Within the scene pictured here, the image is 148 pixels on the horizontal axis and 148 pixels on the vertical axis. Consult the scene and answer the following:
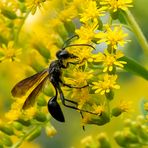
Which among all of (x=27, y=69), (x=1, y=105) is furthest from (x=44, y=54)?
(x=1, y=105)

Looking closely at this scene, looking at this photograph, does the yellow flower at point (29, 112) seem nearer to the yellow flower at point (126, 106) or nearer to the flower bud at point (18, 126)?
the flower bud at point (18, 126)

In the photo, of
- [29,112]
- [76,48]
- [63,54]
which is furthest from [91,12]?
[29,112]

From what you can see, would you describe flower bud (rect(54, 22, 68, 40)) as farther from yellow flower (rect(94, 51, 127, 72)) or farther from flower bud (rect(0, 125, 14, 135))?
flower bud (rect(0, 125, 14, 135))

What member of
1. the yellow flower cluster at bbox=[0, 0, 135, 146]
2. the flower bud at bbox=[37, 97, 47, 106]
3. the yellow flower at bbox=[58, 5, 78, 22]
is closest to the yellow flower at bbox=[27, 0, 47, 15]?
the yellow flower cluster at bbox=[0, 0, 135, 146]

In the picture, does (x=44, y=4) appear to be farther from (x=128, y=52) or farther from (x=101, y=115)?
(x=128, y=52)

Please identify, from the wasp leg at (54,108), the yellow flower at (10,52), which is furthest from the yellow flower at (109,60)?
the yellow flower at (10,52)

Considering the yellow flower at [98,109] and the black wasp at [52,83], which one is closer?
the yellow flower at [98,109]

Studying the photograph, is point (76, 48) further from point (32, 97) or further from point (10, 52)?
point (10, 52)
